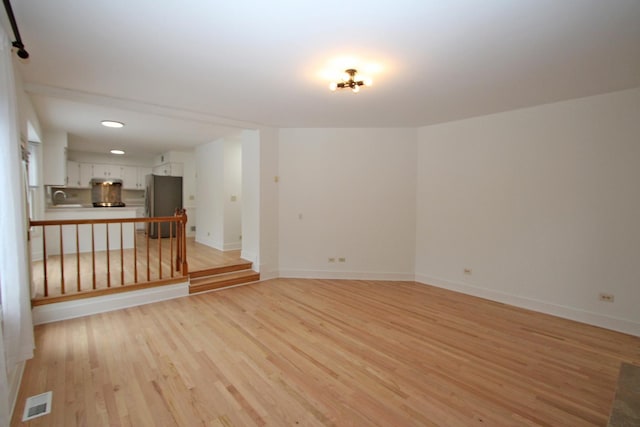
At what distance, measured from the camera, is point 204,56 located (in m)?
2.50

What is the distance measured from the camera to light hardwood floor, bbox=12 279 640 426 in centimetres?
200

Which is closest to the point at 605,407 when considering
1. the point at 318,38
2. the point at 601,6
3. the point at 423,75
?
the point at 601,6

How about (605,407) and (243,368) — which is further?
(243,368)

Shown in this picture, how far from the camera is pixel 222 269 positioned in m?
4.98

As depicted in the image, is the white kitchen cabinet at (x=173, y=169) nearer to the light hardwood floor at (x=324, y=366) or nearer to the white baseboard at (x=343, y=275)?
the white baseboard at (x=343, y=275)

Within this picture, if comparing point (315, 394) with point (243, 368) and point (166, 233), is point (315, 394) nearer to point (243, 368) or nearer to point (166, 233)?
point (243, 368)

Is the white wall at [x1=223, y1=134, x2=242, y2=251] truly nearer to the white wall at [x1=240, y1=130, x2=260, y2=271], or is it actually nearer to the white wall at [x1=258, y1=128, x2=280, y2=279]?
the white wall at [x1=240, y1=130, x2=260, y2=271]

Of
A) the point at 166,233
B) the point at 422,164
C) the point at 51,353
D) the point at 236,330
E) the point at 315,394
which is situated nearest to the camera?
the point at 315,394

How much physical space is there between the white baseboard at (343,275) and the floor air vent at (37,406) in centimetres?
346

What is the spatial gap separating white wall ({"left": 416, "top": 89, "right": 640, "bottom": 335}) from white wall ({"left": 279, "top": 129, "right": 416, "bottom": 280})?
0.39 m

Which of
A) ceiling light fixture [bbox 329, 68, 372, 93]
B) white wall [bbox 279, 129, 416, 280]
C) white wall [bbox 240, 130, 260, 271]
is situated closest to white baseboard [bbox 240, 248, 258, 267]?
white wall [bbox 240, 130, 260, 271]

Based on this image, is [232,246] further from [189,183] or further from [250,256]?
[189,183]

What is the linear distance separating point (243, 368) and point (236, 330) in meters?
0.76

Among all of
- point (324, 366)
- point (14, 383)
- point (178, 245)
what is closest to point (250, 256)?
point (178, 245)
